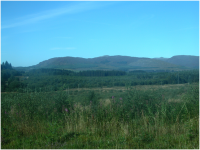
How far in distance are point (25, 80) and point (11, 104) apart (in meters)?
5.01

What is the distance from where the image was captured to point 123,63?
31656 millimetres

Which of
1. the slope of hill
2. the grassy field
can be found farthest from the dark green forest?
the slope of hill

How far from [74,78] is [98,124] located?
12.0 meters

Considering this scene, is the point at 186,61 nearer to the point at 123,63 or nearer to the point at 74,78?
the point at 123,63

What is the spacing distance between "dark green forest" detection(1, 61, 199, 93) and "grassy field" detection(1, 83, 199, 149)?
1.20 m

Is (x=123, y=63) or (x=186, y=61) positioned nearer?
(x=186, y=61)

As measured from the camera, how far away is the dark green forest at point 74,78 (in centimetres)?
1089

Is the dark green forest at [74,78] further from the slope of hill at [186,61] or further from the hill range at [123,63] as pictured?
the slope of hill at [186,61]

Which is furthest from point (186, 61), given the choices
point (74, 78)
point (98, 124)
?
point (98, 124)

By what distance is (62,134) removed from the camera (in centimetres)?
497

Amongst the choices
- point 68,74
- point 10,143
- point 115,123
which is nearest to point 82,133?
point 115,123

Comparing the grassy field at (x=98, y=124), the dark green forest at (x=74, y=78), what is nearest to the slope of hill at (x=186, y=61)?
the dark green forest at (x=74, y=78)

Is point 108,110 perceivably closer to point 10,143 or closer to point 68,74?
point 10,143

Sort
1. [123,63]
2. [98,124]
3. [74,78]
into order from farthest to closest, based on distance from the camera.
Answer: [123,63] < [74,78] < [98,124]
